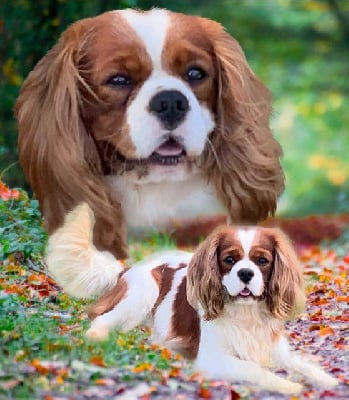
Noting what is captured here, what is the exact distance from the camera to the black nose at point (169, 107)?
3.38m

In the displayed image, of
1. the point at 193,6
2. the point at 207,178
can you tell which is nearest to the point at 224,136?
the point at 207,178

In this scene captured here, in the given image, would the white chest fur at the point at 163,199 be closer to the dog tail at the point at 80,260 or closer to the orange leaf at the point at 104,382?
the dog tail at the point at 80,260

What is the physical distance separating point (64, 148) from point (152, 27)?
432mm

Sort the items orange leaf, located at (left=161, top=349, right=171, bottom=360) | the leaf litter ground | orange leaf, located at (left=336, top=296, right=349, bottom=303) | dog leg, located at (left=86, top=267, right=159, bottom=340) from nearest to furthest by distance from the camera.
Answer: the leaf litter ground → orange leaf, located at (left=161, top=349, right=171, bottom=360) → dog leg, located at (left=86, top=267, right=159, bottom=340) → orange leaf, located at (left=336, top=296, right=349, bottom=303)

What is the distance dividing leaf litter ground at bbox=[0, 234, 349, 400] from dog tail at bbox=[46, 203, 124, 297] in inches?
2.7

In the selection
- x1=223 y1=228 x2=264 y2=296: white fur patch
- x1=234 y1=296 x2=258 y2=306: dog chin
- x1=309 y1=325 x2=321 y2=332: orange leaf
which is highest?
x1=223 y1=228 x2=264 y2=296: white fur patch

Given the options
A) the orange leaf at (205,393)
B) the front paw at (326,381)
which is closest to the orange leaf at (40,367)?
the orange leaf at (205,393)

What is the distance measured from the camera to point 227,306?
10.2 feet

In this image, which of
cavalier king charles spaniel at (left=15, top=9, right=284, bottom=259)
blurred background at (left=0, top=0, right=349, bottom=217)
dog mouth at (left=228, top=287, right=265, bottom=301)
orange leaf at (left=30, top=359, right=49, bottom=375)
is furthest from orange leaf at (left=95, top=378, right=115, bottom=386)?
blurred background at (left=0, top=0, right=349, bottom=217)

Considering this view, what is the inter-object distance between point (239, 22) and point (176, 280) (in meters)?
5.40

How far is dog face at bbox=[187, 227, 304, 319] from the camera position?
3062mm

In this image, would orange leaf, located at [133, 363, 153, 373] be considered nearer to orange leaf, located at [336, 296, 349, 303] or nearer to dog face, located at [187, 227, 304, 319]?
dog face, located at [187, 227, 304, 319]

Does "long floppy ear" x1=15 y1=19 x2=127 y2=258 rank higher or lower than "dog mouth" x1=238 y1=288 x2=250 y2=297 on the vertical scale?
higher

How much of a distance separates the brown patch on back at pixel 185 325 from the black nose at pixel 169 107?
0.44 m
